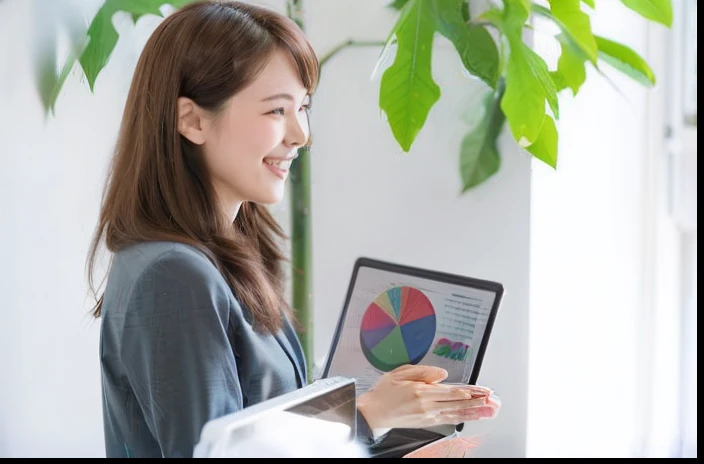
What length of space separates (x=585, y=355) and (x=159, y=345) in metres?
0.37

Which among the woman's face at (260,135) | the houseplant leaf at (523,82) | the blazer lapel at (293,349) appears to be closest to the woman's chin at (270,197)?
the woman's face at (260,135)

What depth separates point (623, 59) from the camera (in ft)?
2.12

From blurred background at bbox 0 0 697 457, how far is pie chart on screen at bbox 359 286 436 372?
1.4 inches

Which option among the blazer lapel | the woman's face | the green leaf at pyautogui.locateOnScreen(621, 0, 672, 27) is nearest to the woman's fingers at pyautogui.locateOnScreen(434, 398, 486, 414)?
the blazer lapel

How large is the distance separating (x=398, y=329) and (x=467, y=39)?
0.25m

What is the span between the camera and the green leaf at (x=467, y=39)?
25.0 inches

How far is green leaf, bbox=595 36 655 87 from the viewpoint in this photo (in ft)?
2.10

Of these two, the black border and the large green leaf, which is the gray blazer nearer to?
the black border

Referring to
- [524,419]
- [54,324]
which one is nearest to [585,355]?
[524,419]

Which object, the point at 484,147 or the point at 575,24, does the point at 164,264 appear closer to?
the point at 484,147

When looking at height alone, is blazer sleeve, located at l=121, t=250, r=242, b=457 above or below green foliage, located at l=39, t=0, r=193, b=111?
below

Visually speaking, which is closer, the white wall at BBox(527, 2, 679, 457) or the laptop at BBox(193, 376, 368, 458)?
the laptop at BBox(193, 376, 368, 458)

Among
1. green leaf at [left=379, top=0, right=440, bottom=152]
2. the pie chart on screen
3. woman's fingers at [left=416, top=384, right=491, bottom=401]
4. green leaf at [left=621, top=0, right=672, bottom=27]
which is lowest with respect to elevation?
woman's fingers at [left=416, top=384, right=491, bottom=401]

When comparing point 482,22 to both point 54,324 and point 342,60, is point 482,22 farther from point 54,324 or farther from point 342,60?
point 54,324
